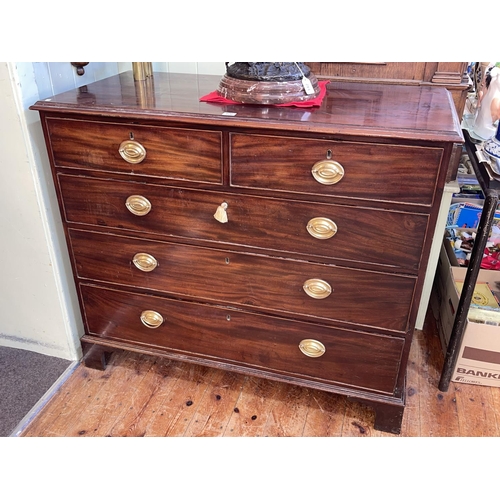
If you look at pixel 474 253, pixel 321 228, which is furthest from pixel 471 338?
pixel 321 228

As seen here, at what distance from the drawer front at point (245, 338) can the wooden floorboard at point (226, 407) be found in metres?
0.15

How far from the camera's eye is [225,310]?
150 cm

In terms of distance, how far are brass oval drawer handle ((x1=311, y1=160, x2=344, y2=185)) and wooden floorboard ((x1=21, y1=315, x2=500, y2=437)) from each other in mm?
809

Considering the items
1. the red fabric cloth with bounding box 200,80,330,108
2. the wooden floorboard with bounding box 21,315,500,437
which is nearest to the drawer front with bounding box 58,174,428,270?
the red fabric cloth with bounding box 200,80,330,108

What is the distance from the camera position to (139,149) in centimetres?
130

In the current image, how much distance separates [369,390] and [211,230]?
68 cm

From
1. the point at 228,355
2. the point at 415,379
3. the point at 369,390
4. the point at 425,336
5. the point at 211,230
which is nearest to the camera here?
the point at 211,230

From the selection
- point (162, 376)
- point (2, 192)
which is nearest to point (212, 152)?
point (2, 192)

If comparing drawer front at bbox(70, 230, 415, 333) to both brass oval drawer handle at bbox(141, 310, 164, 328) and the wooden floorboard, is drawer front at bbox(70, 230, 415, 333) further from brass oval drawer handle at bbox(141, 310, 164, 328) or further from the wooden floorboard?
the wooden floorboard

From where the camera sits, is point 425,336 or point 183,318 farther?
point 425,336

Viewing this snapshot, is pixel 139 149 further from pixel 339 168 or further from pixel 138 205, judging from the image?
pixel 339 168

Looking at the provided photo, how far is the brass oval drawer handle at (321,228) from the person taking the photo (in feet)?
4.11

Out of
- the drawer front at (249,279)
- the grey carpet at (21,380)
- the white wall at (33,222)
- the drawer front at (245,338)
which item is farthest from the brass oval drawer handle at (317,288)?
the grey carpet at (21,380)

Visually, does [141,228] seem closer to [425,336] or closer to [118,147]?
[118,147]
